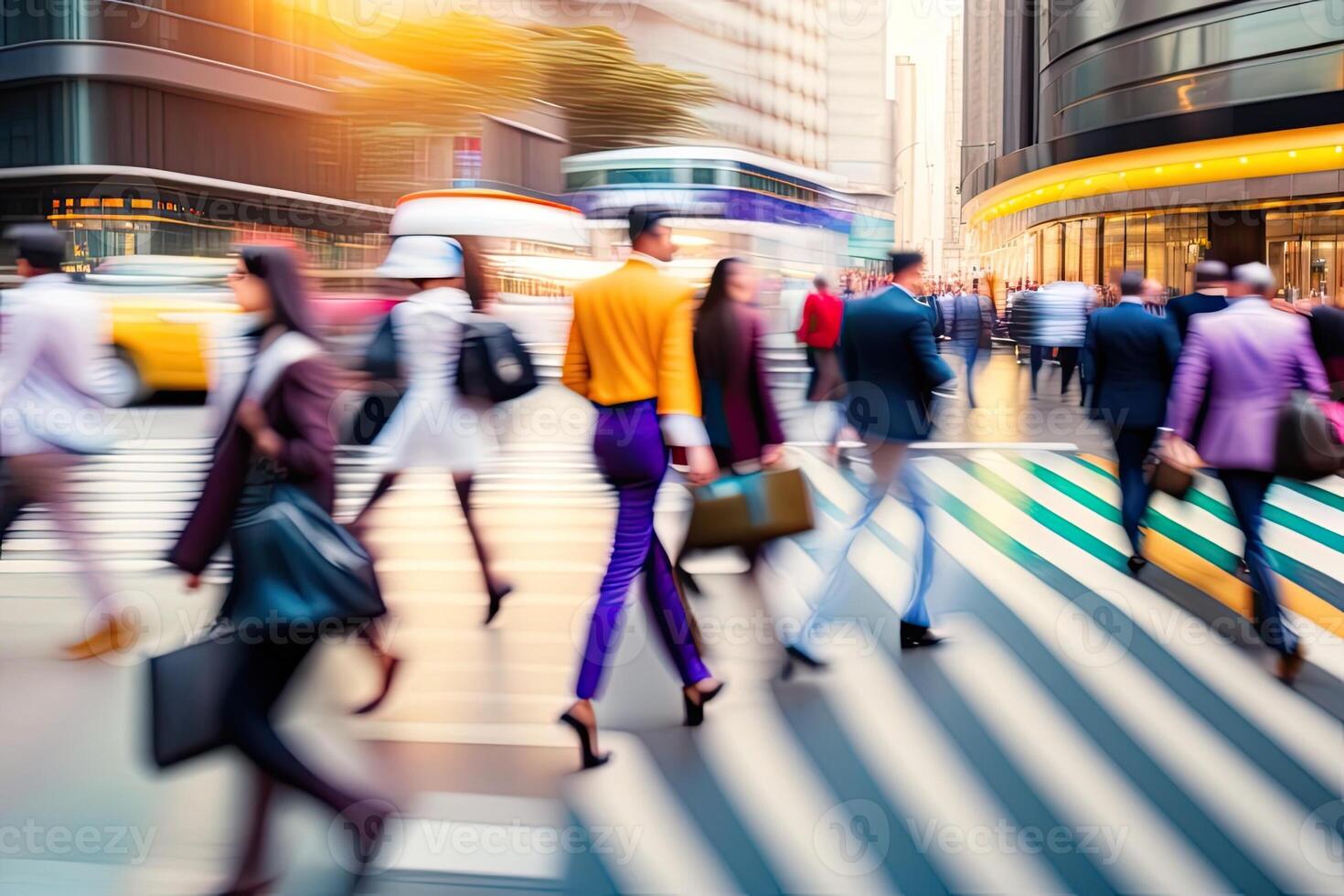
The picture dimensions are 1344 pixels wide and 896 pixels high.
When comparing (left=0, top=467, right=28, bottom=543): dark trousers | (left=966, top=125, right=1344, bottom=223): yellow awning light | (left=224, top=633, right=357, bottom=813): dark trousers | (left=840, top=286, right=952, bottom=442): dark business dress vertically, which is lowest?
(left=224, top=633, right=357, bottom=813): dark trousers

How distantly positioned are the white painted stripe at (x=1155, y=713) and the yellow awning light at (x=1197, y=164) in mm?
24993

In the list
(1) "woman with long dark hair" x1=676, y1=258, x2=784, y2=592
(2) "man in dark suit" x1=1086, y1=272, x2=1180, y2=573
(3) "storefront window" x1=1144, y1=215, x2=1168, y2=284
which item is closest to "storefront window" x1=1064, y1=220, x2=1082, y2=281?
(3) "storefront window" x1=1144, y1=215, x2=1168, y2=284

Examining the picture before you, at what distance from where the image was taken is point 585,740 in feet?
14.8

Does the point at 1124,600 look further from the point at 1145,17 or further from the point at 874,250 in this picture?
the point at 874,250

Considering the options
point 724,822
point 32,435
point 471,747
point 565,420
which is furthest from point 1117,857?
point 565,420

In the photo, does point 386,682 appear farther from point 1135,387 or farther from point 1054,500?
point 1054,500

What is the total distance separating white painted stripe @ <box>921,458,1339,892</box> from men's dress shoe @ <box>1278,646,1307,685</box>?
91mm

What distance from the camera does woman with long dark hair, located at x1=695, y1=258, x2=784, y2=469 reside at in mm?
5559

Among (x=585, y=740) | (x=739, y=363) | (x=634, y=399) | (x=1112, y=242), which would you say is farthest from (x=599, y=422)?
(x=1112, y=242)

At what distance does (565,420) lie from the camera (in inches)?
706

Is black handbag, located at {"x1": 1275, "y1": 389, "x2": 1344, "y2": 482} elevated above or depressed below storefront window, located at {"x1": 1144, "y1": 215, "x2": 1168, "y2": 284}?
below

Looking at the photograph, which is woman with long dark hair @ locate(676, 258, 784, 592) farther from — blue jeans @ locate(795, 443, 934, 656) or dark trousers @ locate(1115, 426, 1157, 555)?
dark trousers @ locate(1115, 426, 1157, 555)

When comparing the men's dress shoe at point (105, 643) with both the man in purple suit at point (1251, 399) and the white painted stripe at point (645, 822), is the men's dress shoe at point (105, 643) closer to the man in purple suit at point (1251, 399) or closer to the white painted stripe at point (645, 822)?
the white painted stripe at point (645, 822)

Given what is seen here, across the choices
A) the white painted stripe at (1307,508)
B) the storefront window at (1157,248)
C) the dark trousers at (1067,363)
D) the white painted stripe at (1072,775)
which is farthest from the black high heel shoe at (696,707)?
the storefront window at (1157,248)
